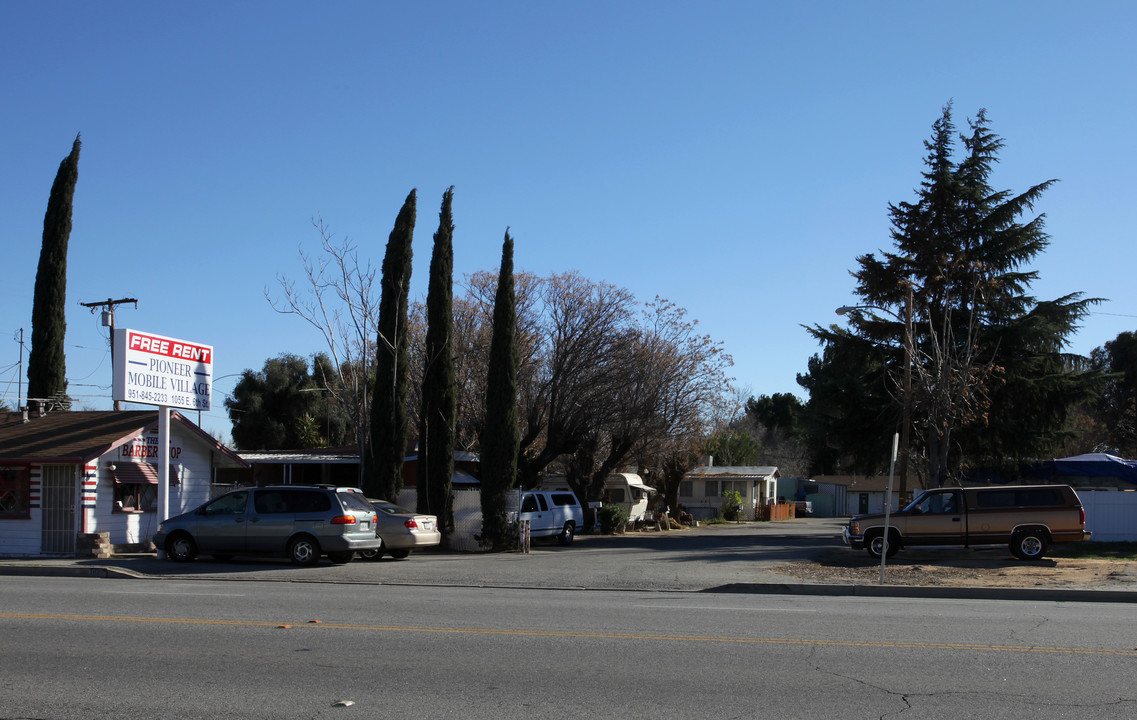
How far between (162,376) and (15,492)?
192 inches

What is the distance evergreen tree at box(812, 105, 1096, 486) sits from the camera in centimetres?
3341

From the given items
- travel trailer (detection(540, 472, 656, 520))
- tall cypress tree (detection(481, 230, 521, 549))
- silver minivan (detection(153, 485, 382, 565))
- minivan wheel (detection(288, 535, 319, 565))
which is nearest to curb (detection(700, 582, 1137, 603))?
silver minivan (detection(153, 485, 382, 565))

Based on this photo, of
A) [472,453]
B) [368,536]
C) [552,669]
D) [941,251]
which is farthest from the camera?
[472,453]

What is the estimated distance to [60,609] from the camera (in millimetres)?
11859

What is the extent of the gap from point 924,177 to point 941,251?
308cm

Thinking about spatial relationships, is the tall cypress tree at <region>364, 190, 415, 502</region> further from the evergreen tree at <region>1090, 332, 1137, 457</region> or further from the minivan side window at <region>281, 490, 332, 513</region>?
the evergreen tree at <region>1090, 332, 1137, 457</region>

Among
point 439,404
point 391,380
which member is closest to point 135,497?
point 391,380

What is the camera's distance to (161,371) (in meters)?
22.1

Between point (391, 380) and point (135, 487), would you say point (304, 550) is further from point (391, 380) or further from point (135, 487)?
point (391, 380)

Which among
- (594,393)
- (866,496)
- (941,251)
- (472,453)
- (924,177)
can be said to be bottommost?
(866,496)

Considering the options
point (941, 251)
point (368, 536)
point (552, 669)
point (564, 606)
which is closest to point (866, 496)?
point (941, 251)

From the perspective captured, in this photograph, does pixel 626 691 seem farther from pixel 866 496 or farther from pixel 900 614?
pixel 866 496

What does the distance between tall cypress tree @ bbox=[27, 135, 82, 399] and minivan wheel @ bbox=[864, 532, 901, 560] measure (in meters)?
25.2

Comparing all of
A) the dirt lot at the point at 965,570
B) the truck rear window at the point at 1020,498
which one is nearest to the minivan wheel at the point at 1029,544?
the dirt lot at the point at 965,570
